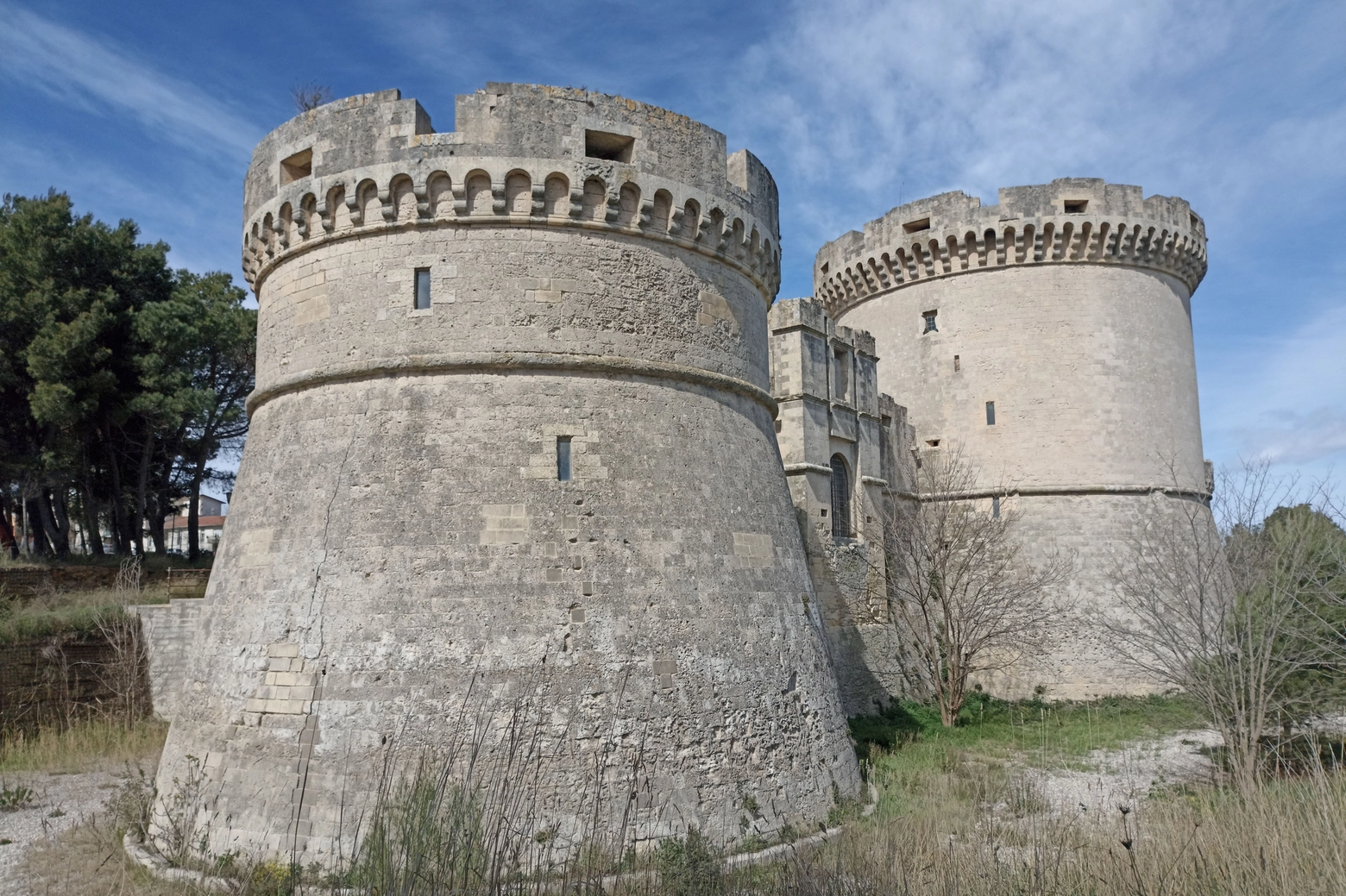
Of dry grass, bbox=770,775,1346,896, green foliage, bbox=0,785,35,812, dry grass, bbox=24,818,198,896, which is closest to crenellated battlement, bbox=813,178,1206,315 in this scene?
dry grass, bbox=770,775,1346,896

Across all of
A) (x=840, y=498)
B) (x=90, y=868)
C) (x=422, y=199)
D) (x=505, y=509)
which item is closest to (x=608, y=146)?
(x=422, y=199)

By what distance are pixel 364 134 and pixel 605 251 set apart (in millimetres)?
2636

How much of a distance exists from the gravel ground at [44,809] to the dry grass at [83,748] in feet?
1.25

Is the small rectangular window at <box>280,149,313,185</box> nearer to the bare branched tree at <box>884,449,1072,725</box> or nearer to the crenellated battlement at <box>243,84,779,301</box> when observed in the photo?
the crenellated battlement at <box>243,84,779,301</box>

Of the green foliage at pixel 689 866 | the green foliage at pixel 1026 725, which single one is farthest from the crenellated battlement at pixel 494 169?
the green foliage at pixel 1026 725

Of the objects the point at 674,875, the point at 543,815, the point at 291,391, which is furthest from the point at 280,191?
the point at 674,875

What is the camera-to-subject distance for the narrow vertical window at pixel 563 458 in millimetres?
8219

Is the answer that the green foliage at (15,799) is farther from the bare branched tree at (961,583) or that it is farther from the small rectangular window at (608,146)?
the bare branched tree at (961,583)

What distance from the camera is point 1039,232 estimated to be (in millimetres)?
20719

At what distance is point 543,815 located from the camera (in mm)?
7203

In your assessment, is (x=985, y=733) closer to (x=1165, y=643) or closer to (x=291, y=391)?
(x=1165, y=643)

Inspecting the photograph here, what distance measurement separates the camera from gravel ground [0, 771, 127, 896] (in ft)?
27.3

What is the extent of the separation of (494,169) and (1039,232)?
53.8 ft

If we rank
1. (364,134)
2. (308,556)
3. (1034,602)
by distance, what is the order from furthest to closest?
(1034,602), (364,134), (308,556)
